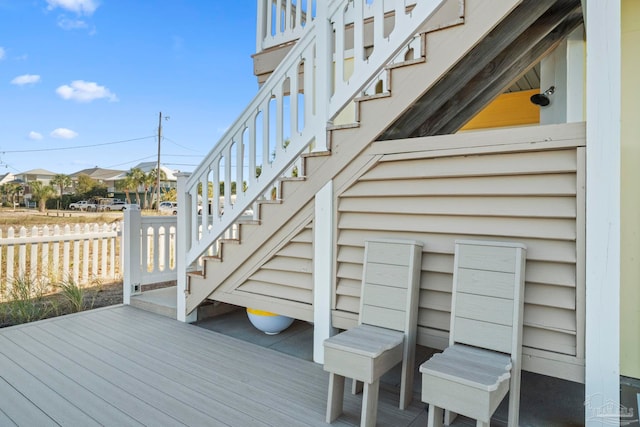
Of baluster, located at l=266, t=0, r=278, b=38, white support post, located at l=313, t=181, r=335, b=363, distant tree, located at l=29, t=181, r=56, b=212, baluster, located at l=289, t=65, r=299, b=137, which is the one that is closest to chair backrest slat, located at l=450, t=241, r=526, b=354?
white support post, located at l=313, t=181, r=335, b=363

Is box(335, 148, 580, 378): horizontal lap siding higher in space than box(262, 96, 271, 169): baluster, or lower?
lower

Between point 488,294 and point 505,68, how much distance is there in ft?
6.09

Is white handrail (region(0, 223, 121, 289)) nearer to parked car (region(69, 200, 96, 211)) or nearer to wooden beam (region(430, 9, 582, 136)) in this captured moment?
wooden beam (region(430, 9, 582, 136))

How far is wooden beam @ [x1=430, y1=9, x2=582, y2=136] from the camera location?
2637mm

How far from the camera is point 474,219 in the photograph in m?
2.01

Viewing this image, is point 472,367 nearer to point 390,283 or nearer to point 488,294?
point 488,294

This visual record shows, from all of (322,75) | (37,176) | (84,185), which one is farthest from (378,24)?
(84,185)

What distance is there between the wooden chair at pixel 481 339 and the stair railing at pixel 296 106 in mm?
1321

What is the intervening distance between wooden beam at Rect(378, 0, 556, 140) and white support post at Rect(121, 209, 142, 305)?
3.11 metres

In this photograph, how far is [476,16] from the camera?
1.91m

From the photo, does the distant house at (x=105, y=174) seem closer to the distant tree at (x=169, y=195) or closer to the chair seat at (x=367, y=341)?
the distant tree at (x=169, y=195)

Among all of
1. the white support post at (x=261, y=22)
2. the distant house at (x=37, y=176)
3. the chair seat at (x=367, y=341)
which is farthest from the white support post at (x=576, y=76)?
the distant house at (x=37, y=176)

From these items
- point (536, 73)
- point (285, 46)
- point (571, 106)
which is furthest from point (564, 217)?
point (285, 46)

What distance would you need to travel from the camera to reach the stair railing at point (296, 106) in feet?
7.69
